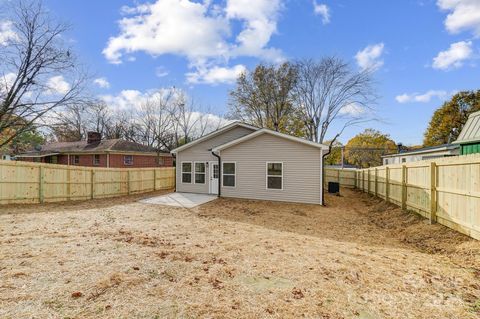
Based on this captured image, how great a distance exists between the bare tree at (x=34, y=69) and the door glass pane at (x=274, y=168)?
12272 millimetres

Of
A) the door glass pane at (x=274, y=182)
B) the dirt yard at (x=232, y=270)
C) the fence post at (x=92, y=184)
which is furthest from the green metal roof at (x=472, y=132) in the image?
the fence post at (x=92, y=184)

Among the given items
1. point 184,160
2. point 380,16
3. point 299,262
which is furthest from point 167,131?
point 299,262

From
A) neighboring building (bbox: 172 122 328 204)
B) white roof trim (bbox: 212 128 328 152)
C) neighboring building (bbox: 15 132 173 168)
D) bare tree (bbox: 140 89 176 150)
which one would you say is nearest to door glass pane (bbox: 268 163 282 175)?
neighboring building (bbox: 172 122 328 204)

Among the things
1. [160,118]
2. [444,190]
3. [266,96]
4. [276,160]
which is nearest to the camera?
[444,190]

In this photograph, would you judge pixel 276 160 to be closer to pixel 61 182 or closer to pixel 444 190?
pixel 444 190

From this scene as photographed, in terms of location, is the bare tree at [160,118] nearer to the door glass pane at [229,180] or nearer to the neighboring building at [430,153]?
the door glass pane at [229,180]

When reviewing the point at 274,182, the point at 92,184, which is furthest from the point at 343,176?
the point at 92,184

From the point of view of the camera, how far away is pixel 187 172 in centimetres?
1588

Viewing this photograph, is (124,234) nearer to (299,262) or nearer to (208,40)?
(299,262)

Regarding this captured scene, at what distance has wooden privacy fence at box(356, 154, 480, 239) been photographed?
5298 mm

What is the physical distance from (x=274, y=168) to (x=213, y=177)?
406 cm

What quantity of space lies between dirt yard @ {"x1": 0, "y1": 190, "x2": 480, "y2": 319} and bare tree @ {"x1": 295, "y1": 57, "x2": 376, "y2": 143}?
753 inches

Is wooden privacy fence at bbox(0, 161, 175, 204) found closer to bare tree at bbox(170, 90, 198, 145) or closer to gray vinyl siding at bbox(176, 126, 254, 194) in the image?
gray vinyl siding at bbox(176, 126, 254, 194)

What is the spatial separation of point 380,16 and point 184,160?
1332 centimetres
